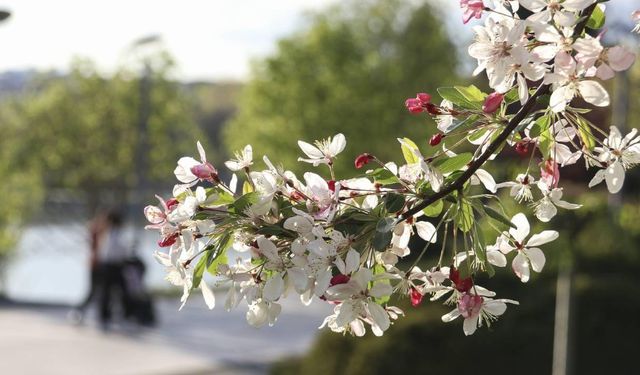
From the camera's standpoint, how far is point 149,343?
50.0ft

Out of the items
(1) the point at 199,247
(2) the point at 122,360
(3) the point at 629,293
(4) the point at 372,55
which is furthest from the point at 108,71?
(1) the point at 199,247

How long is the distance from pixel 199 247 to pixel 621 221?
7.13 metres

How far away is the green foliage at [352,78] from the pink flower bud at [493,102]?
3364 cm

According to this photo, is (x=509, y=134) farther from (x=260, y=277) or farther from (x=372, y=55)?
(x=372, y=55)

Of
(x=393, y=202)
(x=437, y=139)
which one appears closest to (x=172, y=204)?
(x=393, y=202)

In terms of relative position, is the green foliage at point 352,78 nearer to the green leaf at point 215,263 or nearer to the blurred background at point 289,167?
the blurred background at point 289,167

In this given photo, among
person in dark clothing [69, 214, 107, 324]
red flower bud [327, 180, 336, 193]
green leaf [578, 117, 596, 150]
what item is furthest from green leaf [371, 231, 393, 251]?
person in dark clothing [69, 214, 107, 324]

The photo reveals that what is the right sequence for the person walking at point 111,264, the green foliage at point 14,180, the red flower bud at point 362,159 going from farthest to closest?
the green foliage at point 14,180 < the person walking at point 111,264 < the red flower bud at point 362,159

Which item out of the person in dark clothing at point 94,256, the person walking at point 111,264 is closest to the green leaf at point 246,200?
the person walking at point 111,264

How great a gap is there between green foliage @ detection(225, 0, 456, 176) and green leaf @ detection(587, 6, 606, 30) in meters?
33.6

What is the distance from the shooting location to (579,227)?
7875mm

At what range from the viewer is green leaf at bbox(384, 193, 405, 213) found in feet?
6.44

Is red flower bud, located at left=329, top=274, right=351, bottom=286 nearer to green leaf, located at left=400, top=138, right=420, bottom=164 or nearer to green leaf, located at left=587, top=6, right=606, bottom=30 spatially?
green leaf, located at left=400, top=138, right=420, bottom=164

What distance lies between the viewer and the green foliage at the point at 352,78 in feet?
123
